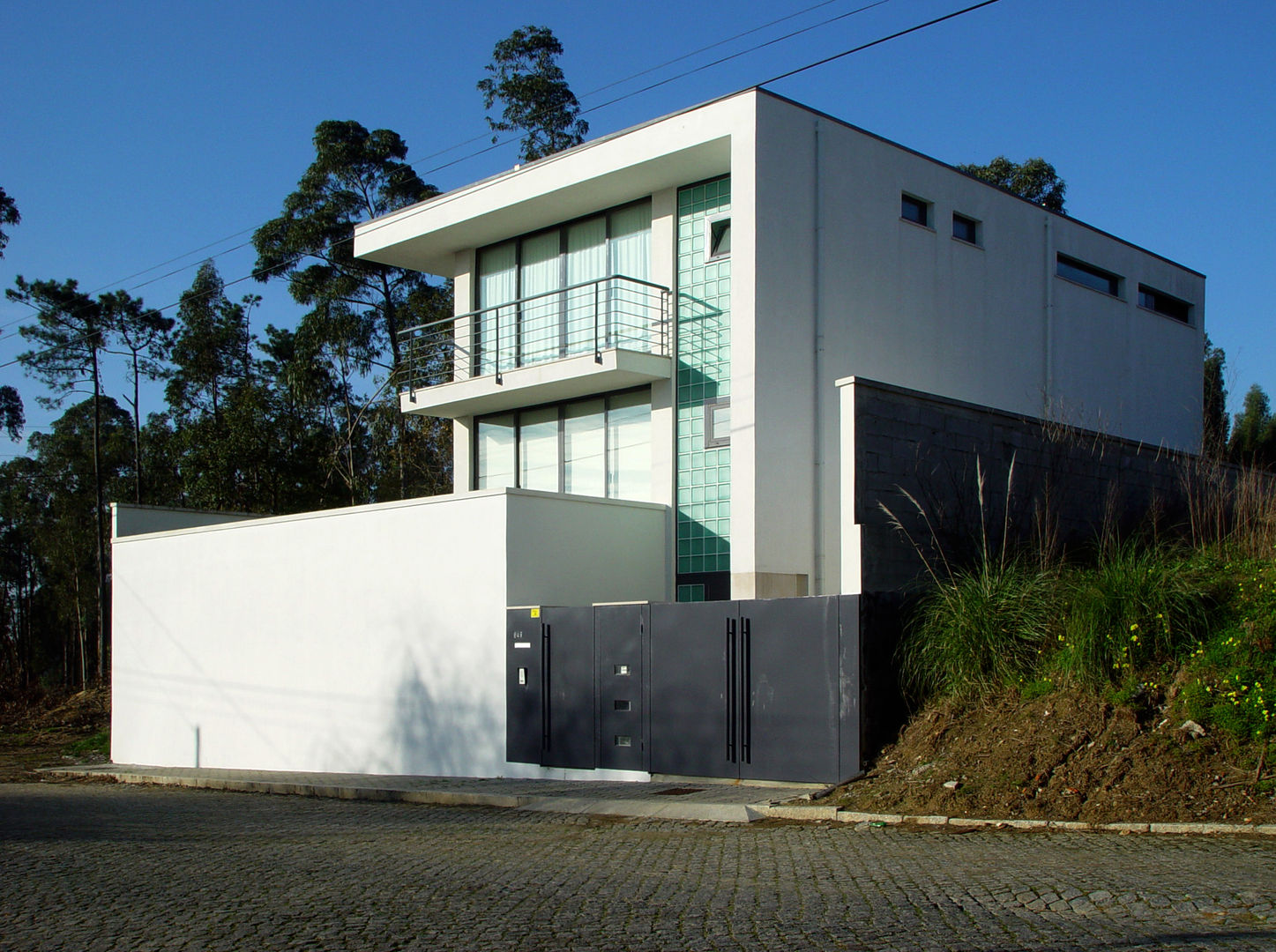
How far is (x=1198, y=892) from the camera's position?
6.52m

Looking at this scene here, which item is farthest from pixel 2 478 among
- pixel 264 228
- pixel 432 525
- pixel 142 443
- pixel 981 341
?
pixel 981 341

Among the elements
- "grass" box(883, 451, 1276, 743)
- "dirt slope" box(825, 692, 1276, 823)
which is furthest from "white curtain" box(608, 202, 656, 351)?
"dirt slope" box(825, 692, 1276, 823)

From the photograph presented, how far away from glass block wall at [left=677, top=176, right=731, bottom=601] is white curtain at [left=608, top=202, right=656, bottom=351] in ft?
2.12

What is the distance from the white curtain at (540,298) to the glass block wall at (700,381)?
278 centimetres

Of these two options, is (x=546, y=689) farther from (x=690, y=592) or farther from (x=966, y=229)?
(x=966, y=229)

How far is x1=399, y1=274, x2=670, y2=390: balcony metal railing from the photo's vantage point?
1827 centimetres

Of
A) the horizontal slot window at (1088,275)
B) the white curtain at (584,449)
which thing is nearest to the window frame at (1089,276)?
the horizontal slot window at (1088,275)

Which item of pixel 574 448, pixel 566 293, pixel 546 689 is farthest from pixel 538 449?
pixel 546 689

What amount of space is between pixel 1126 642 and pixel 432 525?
935 centimetres

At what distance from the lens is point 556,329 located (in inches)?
779

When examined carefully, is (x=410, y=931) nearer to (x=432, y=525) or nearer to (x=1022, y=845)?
(x=1022, y=845)

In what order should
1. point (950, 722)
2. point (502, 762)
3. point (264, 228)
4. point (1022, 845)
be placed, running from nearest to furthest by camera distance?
Answer: point (1022, 845), point (950, 722), point (502, 762), point (264, 228)

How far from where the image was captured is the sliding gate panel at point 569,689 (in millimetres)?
14211

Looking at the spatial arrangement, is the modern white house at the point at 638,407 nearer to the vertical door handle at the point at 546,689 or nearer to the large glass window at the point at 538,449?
the large glass window at the point at 538,449
